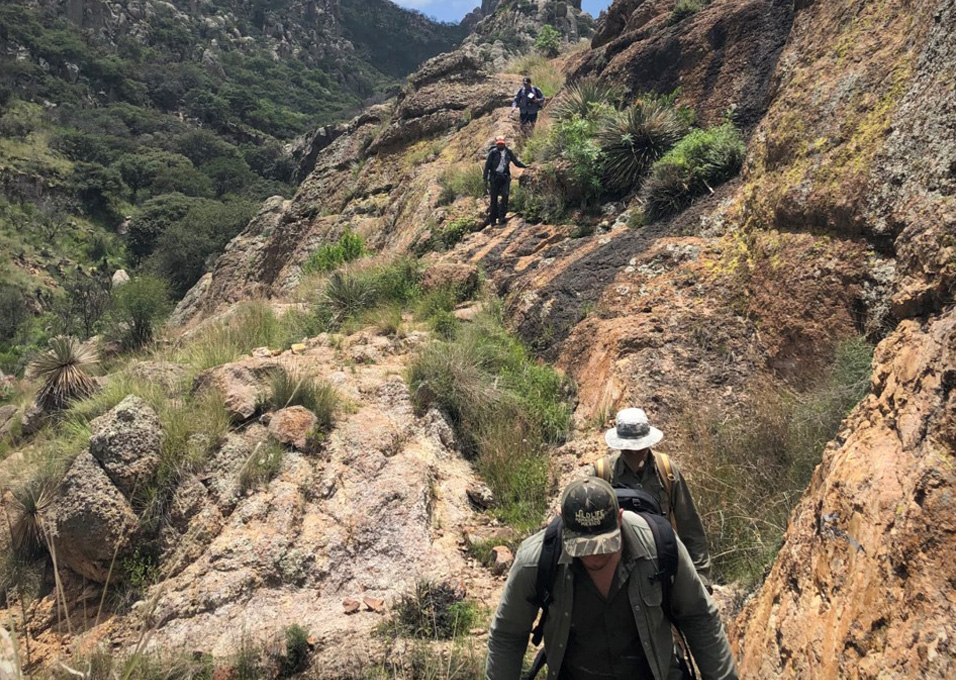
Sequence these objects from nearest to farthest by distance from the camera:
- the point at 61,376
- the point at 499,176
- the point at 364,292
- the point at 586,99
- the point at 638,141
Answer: the point at 61,376 → the point at 638,141 → the point at 364,292 → the point at 499,176 → the point at 586,99

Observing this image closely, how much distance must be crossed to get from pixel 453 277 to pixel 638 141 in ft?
10.5

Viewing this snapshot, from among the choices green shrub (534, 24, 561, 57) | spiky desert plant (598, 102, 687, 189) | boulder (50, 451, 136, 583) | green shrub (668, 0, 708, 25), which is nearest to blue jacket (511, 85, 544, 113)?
green shrub (668, 0, 708, 25)

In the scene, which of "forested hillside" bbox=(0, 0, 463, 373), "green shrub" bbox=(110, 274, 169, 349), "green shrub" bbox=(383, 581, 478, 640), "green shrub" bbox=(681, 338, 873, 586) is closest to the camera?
"green shrub" bbox=(681, 338, 873, 586)

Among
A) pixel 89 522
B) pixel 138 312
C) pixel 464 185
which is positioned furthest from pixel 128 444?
pixel 464 185

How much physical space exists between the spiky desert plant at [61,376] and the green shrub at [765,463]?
656 centimetres

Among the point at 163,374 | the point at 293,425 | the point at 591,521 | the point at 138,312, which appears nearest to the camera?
the point at 591,521

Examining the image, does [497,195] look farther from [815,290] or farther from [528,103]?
[815,290]

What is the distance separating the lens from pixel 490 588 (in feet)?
16.0

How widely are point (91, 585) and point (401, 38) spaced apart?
107 metres

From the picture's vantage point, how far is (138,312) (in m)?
11.7

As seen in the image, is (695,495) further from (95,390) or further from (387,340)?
(95,390)

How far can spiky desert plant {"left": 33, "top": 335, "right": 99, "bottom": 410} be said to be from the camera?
7199 mm

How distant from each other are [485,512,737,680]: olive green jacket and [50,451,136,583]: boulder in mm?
3696

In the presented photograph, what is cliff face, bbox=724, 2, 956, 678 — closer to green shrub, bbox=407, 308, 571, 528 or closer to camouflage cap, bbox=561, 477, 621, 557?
camouflage cap, bbox=561, 477, 621, 557
